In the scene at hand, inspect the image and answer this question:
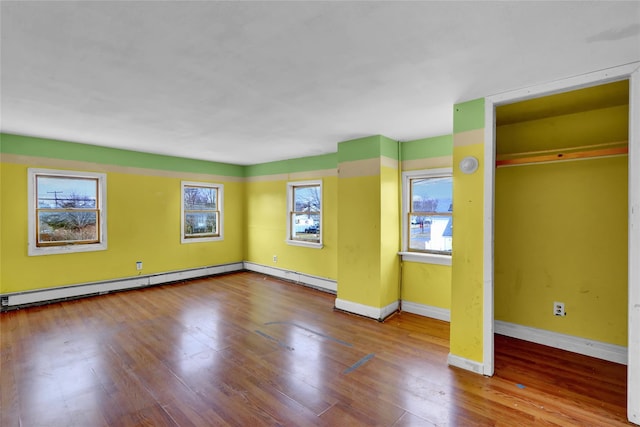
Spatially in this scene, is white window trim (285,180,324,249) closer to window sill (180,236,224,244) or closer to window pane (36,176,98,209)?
window sill (180,236,224,244)

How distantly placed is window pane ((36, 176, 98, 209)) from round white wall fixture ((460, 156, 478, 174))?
5.63 metres

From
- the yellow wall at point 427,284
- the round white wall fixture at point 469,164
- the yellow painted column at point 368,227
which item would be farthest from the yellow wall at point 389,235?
the round white wall fixture at point 469,164

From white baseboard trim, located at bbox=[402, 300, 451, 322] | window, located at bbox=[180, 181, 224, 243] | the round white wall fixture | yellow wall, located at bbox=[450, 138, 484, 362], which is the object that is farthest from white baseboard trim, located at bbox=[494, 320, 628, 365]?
window, located at bbox=[180, 181, 224, 243]

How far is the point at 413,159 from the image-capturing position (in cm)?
428

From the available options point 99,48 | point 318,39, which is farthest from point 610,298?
point 99,48

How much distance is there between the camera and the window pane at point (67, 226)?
14.7ft

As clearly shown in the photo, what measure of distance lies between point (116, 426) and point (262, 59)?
274 cm

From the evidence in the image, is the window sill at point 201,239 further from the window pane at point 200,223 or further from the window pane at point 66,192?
the window pane at point 66,192

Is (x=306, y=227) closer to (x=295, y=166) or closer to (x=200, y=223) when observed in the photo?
(x=295, y=166)

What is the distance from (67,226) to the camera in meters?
4.66

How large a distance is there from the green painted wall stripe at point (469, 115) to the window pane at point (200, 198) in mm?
5287

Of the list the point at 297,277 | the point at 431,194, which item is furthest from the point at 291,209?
the point at 431,194

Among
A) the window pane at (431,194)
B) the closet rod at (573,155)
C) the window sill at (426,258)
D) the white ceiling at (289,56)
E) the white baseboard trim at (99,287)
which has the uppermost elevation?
the white ceiling at (289,56)

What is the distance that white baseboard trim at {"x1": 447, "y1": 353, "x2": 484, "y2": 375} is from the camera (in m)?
2.66
